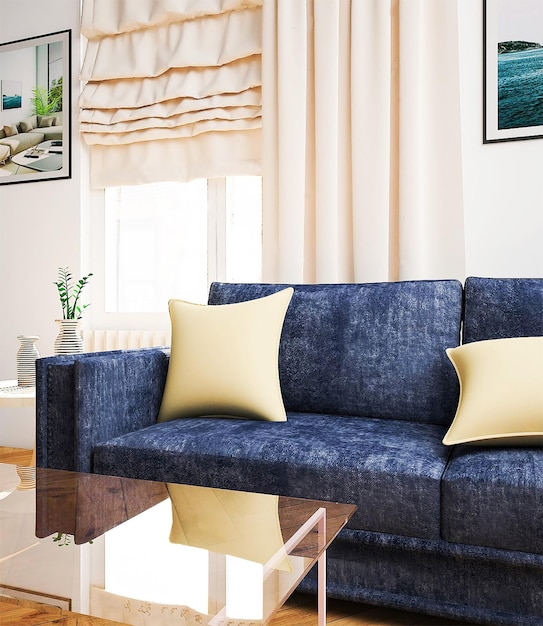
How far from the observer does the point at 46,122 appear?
12.0ft

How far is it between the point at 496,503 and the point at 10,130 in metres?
3.36

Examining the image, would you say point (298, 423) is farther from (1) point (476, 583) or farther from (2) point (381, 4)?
(2) point (381, 4)

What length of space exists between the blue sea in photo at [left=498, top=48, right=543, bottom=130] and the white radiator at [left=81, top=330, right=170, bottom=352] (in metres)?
1.83

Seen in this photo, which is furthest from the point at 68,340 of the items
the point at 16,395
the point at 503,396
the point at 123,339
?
the point at 503,396

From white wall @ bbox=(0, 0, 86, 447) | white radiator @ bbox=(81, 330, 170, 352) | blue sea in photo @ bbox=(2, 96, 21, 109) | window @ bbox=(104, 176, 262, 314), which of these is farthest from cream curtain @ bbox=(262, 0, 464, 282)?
blue sea in photo @ bbox=(2, 96, 21, 109)

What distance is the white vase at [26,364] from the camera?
2.87 meters

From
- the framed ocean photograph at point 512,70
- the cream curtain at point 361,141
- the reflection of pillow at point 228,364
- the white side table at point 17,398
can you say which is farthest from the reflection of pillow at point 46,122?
the framed ocean photograph at point 512,70

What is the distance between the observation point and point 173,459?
6.00 ft

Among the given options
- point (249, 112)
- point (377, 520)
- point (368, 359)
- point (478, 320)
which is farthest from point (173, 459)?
point (249, 112)

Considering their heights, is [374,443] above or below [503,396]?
below

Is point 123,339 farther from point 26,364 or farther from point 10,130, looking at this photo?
point 10,130

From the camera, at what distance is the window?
10.8ft

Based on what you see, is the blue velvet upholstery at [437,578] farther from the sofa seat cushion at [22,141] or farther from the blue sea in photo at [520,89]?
the sofa seat cushion at [22,141]

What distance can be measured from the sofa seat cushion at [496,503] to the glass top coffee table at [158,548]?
1.37 ft
